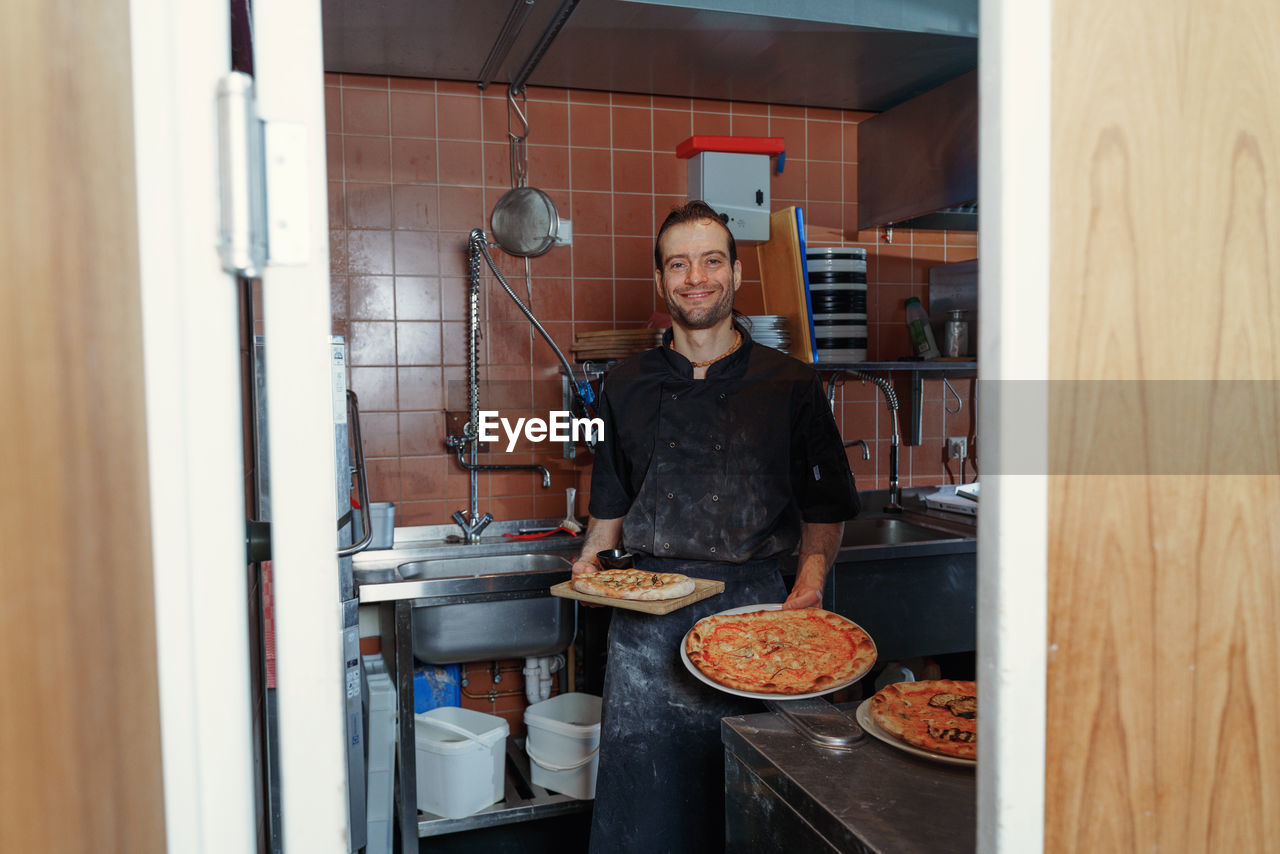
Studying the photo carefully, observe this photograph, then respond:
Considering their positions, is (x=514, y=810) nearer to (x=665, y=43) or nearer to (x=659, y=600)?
(x=659, y=600)

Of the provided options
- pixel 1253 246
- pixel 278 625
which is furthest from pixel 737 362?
pixel 278 625

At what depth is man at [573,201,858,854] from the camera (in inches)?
Result: 84.9

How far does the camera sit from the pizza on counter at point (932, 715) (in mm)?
1250

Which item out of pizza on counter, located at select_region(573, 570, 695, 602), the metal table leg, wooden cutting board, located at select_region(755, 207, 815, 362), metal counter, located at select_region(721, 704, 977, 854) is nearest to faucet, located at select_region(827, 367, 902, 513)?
wooden cutting board, located at select_region(755, 207, 815, 362)

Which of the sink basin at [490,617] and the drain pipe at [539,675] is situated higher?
the sink basin at [490,617]

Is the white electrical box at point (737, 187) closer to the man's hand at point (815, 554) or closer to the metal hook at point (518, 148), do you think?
the metal hook at point (518, 148)

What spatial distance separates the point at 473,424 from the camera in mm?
3236

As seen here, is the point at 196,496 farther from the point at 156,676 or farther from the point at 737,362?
the point at 737,362

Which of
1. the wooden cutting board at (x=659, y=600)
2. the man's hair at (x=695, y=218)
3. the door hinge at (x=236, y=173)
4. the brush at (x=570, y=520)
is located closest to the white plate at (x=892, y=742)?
the wooden cutting board at (x=659, y=600)

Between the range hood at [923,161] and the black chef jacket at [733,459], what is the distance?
1.08 metres

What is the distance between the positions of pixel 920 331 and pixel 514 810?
233 cm

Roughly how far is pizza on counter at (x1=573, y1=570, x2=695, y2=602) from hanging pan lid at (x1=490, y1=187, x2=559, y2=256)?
130cm

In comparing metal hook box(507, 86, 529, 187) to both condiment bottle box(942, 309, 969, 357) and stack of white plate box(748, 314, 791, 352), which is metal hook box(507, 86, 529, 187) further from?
condiment bottle box(942, 309, 969, 357)

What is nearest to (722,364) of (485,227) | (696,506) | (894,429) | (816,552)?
(696,506)
